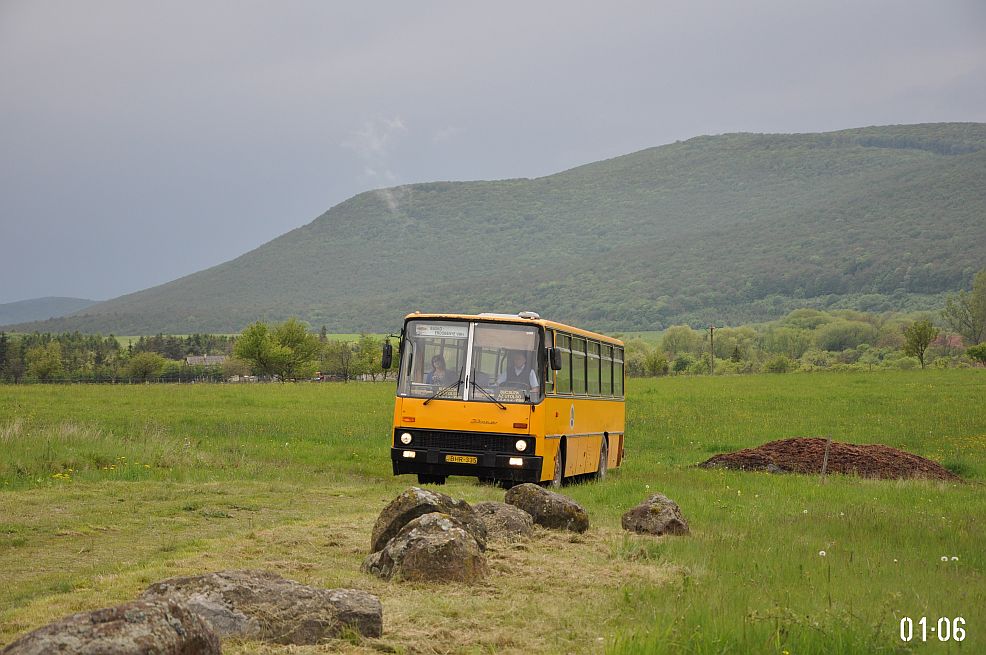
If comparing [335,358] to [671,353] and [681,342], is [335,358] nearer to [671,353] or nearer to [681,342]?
[671,353]

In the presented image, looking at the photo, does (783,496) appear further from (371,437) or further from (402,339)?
(371,437)

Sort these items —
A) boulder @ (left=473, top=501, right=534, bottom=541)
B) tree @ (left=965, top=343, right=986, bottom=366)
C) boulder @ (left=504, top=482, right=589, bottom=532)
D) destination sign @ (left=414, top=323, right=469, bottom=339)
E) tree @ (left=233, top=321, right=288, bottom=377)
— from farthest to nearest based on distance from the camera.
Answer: tree @ (left=233, top=321, right=288, bottom=377) → tree @ (left=965, top=343, right=986, bottom=366) → destination sign @ (left=414, top=323, right=469, bottom=339) → boulder @ (left=504, top=482, right=589, bottom=532) → boulder @ (left=473, top=501, right=534, bottom=541)

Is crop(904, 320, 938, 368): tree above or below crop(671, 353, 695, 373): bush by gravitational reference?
above

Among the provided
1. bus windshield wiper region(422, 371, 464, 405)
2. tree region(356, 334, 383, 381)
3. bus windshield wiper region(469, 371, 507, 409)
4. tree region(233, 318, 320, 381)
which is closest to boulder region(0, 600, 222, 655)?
bus windshield wiper region(469, 371, 507, 409)

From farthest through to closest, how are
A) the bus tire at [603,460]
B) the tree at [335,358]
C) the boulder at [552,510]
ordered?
the tree at [335,358], the bus tire at [603,460], the boulder at [552,510]

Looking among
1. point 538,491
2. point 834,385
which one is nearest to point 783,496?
point 538,491

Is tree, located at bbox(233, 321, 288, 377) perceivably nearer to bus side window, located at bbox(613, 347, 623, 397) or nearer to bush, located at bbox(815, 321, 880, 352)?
bush, located at bbox(815, 321, 880, 352)

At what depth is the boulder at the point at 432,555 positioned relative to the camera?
960 centimetres

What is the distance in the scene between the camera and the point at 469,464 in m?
19.4

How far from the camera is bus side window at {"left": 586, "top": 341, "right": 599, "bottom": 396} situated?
79.3ft

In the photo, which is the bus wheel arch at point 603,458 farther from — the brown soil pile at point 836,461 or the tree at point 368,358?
the tree at point 368,358

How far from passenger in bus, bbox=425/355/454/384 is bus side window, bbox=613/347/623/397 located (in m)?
8.37

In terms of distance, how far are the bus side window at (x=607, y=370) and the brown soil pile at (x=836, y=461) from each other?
12.4 ft

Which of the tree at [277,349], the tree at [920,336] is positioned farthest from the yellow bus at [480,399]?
the tree at [277,349]
